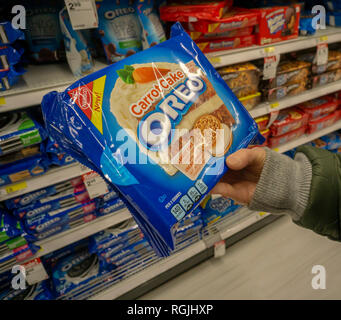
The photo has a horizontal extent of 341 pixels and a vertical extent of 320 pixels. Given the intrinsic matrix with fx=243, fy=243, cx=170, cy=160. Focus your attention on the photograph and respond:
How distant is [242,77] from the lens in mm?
1375

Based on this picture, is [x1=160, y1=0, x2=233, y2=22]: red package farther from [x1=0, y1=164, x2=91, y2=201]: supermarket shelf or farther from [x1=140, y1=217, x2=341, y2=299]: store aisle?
[x1=140, y1=217, x2=341, y2=299]: store aisle

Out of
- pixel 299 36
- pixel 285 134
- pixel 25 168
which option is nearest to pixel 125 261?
pixel 25 168

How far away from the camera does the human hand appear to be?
0.85 meters

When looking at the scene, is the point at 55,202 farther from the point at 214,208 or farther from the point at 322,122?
the point at 322,122

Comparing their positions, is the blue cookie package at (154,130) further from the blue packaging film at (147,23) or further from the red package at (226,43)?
the red package at (226,43)

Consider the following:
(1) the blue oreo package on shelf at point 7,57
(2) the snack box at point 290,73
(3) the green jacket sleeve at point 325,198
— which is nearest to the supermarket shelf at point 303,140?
(2) the snack box at point 290,73

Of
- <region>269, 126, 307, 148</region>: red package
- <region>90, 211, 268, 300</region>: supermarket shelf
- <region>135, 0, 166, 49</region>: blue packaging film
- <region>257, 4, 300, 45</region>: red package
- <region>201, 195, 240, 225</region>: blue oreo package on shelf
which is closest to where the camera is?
<region>135, 0, 166, 49</region>: blue packaging film

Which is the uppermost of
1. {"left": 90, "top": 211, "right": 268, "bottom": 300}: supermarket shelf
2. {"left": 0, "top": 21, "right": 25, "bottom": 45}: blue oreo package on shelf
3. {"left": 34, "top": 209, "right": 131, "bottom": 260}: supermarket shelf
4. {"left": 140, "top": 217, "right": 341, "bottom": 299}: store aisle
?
{"left": 0, "top": 21, "right": 25, "bottom": 45}: blue oreo package on shelf

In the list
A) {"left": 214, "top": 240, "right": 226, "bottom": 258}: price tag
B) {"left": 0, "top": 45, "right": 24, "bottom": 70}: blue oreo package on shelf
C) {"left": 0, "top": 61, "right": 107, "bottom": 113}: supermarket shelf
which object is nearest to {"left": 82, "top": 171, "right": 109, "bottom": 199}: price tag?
{"left": 0, "top": 61, "right": 107, "bottom": 113}: supermarket shelf

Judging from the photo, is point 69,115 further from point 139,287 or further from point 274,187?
point 139,287

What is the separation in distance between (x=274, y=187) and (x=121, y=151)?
0.51 meters

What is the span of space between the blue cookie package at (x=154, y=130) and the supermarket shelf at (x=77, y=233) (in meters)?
0.57

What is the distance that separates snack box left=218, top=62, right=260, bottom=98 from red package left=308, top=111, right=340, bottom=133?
2.10 feet

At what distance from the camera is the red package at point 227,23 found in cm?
113
